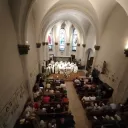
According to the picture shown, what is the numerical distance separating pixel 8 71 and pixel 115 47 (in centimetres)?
682

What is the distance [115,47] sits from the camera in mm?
7164

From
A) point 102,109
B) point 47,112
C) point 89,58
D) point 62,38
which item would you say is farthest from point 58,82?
point 62,38

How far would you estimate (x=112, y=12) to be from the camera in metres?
7.47

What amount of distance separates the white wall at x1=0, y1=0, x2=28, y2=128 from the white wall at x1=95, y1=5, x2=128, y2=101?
19.7 ft

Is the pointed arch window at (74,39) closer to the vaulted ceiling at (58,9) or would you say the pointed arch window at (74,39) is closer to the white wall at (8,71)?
the vaulted ceiling at (58,9)

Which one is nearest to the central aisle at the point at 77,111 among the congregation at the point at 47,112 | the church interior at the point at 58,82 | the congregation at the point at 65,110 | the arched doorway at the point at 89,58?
the church interior at the point at 58,82

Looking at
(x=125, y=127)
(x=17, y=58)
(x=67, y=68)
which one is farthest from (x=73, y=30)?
(x=125, y=127)

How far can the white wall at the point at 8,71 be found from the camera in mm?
3668

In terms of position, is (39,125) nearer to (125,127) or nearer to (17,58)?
(17,58)

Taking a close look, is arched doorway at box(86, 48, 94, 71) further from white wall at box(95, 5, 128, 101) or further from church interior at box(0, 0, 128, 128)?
white wall at box(95, 5, 128, 101)

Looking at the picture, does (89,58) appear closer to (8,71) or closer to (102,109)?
(102,109)

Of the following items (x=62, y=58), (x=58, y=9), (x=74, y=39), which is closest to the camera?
(x=58, y=9)

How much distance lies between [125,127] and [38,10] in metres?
8.51

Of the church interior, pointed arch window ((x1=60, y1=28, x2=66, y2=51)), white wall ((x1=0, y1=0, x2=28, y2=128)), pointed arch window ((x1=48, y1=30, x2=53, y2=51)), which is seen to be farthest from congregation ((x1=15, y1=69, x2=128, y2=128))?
pointed arch window ((x1=60, y1=28, x2=66, y2=51))
